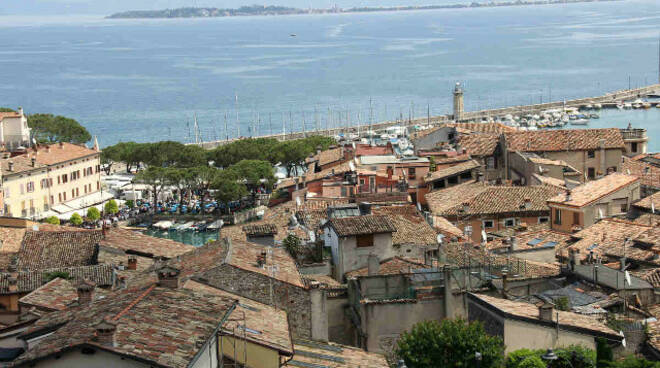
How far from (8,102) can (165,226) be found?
8818 centimetres

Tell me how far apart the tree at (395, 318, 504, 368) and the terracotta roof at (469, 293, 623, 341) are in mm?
600

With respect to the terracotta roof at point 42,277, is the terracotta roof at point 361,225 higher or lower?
higher

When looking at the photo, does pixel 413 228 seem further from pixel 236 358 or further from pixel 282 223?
pixel 236 358

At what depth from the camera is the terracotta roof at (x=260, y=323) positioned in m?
9.92

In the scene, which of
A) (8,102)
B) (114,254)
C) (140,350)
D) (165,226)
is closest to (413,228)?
(114,254)

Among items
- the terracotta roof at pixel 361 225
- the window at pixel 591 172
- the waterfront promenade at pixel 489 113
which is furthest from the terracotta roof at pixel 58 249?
the waterfront promenade at pixel 489 113

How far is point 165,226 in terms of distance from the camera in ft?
154

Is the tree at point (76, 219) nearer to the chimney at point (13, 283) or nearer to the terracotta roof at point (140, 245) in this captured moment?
the terracotta roof at point (140, 245)

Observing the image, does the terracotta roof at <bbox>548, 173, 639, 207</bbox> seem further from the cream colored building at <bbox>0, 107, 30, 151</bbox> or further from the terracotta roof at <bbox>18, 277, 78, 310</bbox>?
the cream colored building at <bbox>0, 107, 30, 151</bbox>

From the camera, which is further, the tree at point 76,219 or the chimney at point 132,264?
the tree at point 76,219

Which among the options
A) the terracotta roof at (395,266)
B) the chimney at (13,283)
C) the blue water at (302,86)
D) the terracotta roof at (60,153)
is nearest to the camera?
the terracotta roof at (395,266)

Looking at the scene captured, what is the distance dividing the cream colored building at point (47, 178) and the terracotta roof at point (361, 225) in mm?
27631

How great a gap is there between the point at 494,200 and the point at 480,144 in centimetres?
910

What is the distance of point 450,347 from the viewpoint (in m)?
11.3
